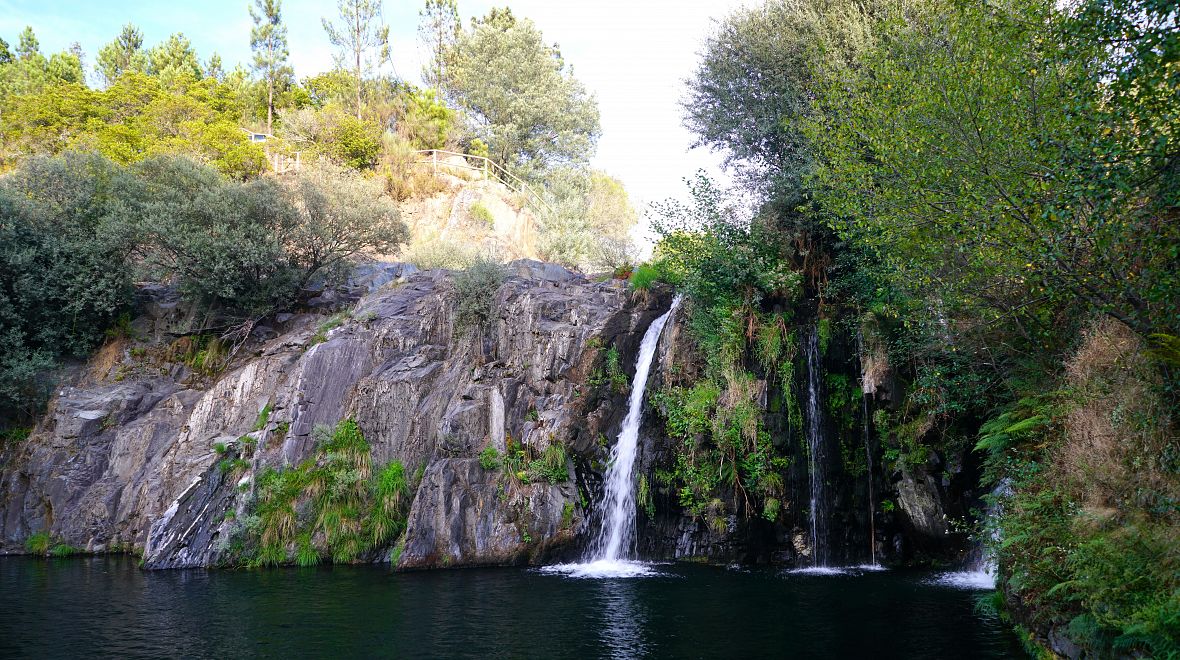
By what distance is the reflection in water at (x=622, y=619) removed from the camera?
34.3 feet

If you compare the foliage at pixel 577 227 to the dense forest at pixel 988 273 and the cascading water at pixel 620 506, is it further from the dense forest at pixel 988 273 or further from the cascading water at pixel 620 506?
the cascading water at pixel 620 506

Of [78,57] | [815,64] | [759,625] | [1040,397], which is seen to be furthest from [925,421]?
[78,57]

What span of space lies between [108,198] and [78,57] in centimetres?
3488

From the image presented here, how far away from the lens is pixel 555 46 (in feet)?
173

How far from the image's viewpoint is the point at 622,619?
473 inches

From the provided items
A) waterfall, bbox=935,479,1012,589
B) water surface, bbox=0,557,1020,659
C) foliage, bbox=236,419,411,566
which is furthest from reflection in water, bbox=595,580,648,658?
foliage, bbox=236,419,411,566

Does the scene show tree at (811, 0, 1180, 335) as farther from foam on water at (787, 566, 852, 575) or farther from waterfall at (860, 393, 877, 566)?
foam on water at (787, 566, 852, 575)

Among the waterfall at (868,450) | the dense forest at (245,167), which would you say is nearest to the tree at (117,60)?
the dense forest at (245,167)

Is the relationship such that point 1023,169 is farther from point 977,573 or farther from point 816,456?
point 977,573

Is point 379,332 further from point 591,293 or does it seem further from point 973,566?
point 973,566

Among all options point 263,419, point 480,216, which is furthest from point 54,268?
point 480,216

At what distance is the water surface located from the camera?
413 inches

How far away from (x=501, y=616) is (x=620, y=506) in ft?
20.9

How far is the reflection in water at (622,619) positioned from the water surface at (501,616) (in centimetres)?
3
